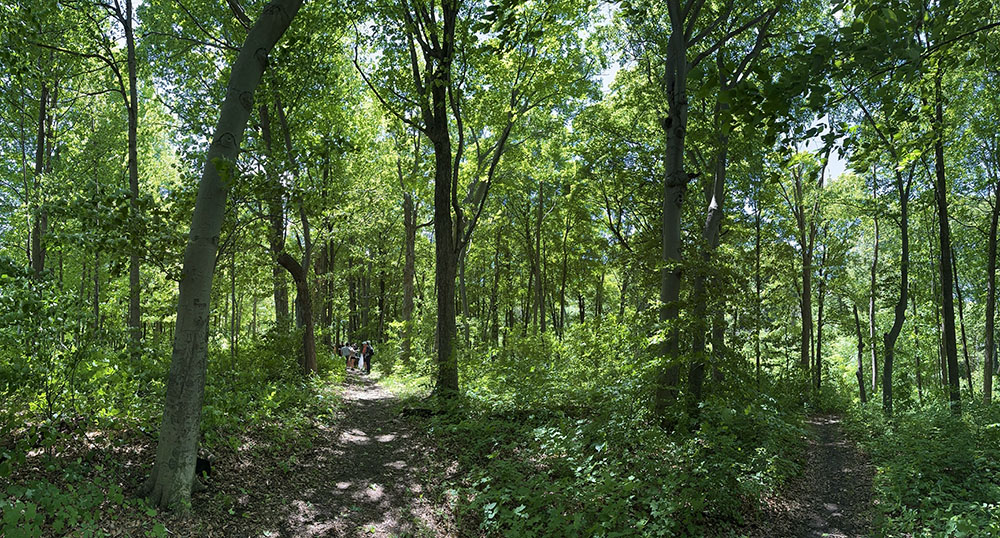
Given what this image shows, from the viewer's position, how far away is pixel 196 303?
4477 mm

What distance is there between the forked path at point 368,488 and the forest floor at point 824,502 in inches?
146

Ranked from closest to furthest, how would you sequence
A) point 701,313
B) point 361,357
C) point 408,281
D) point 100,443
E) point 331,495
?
point 100,443
point 331,495
point 701,313
point 408,281
point 361,357

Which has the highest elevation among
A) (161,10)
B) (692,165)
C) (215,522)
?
(161,10)

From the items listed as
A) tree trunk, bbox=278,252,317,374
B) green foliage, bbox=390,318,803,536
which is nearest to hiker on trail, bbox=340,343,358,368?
tree trunk, bbox=278,252,317,374

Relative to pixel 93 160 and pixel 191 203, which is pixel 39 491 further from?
pixel 93 160

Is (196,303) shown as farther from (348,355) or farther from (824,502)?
(348,355)

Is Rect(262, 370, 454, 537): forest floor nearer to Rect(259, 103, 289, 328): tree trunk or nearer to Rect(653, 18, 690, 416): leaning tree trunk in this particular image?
Rect(259, 103, 289, 328): tree trunk

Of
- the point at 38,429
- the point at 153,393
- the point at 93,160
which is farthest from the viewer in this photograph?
the point at 93,160

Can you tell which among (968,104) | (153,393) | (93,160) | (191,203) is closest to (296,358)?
(153,393)

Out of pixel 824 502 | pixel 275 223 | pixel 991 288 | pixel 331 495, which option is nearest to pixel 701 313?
pixel 824 502

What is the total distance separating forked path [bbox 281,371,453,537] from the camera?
4980 mm

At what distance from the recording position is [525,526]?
4926mm

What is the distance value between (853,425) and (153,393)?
585 inches

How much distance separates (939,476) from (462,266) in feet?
42.8
